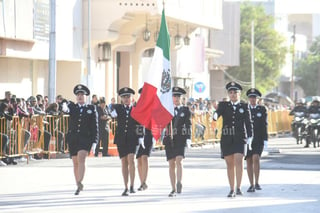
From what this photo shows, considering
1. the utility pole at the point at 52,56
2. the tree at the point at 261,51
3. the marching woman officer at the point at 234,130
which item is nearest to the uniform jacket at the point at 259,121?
the marching woman officer at the point at 234,130

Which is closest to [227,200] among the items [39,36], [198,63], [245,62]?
[39,36]

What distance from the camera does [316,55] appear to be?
417ft

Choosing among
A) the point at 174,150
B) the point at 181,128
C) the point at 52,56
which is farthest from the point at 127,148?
the point at 52,56

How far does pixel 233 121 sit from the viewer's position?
19.0 m

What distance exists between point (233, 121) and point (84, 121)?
267 cm

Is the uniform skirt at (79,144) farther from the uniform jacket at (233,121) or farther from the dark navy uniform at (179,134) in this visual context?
the uniform jacket at (233,121)

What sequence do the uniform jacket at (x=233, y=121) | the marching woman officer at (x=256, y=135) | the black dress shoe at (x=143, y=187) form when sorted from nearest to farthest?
the uniform jacket at (x=233, y=121), the black dress shoe at (x=143, y=187), the marching woman officer at (x=256, y=135)

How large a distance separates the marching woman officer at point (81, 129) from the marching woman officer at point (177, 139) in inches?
53.0

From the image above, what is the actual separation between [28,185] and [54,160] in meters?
8.54

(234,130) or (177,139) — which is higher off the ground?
(234,130)

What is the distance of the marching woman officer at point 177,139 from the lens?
62.4 feet

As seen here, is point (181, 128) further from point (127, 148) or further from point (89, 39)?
point (89, 39)

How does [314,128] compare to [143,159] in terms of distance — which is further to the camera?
[314,128]

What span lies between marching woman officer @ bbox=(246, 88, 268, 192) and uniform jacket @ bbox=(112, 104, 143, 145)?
2225mm
